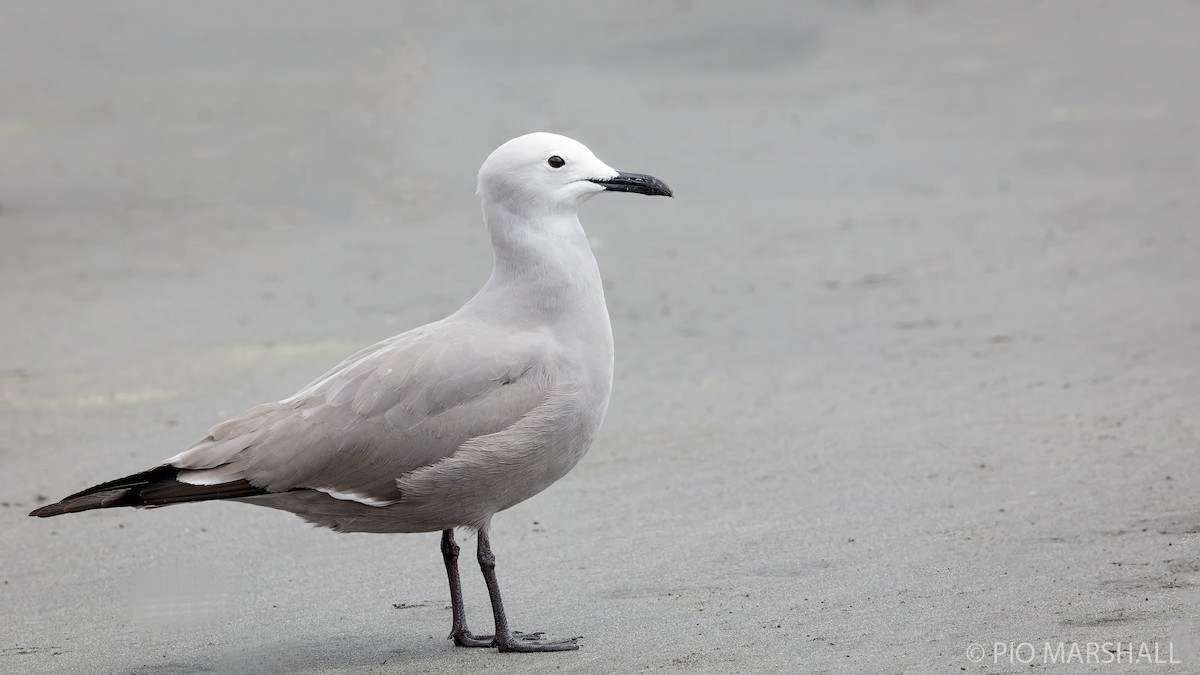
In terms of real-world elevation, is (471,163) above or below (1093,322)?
above

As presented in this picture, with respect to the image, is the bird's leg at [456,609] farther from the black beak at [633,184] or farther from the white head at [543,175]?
→ the black beak at [633,184]

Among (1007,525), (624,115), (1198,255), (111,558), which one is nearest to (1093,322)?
(1198,255)

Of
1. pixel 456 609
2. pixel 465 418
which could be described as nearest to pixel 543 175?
pixel 465 418

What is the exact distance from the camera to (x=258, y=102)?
1327 centimetres

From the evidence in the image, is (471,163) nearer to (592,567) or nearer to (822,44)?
(822,44)

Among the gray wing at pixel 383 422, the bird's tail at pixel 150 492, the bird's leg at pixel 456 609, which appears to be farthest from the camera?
the bird's leg at pixel 456 609

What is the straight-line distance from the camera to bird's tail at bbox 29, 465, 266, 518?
12.8ft

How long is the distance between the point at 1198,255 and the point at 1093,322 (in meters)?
1.38

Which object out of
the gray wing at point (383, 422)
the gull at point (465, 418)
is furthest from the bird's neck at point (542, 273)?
the gray wing at point (383, 422)

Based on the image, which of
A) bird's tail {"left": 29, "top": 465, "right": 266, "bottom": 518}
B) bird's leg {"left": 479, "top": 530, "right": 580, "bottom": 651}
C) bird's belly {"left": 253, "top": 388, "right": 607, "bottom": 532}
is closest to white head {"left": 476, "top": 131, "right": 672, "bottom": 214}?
bird's belly {"left": 253, "top": 388, "right": 607, "bottom": 532}

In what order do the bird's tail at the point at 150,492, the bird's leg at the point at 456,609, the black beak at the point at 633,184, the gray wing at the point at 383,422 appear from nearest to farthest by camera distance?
the bird's tail at the point at 150,492, the gray wing at the point at 383,422, the bird's leg at the point at 456,609, the black beak at the point at 633,184

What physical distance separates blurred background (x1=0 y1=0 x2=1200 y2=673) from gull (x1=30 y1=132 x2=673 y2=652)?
Answer: 43 cm

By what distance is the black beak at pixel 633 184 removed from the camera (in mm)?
4305

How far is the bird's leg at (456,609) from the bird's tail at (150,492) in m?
0.60
